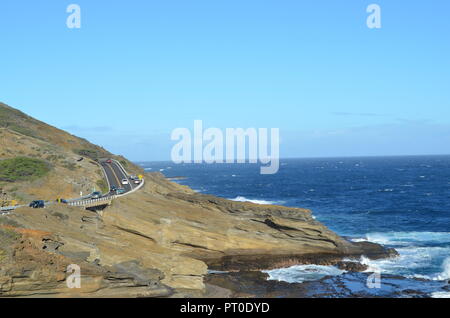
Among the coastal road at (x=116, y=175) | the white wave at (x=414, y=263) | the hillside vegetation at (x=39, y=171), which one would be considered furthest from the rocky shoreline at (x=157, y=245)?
the hillside vegetation at (x=39, y=171)

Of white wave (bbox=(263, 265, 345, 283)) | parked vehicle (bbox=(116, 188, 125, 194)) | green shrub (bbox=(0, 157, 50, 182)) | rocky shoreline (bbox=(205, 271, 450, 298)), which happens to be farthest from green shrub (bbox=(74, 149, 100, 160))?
white wave (bbox=(263, 265, 345, 283))

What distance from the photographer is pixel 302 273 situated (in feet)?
138

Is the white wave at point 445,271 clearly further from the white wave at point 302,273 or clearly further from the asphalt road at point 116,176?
the asphalt road at point 116,176

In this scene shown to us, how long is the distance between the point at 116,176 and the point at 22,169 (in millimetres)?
17143

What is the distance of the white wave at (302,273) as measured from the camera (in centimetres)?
4038

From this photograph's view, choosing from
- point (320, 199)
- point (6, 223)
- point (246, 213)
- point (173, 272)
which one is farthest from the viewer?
point (320, 199)

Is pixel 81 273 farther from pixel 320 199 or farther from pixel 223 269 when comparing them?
pixel 320 199

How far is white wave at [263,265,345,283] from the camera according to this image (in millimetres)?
40375

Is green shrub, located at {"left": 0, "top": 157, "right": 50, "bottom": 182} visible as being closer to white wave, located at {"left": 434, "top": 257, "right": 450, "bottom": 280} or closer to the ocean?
the ocean

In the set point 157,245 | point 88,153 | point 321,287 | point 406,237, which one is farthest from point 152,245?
point 88,153

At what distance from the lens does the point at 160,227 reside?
45594 millimetres

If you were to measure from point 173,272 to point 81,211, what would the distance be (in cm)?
1128
